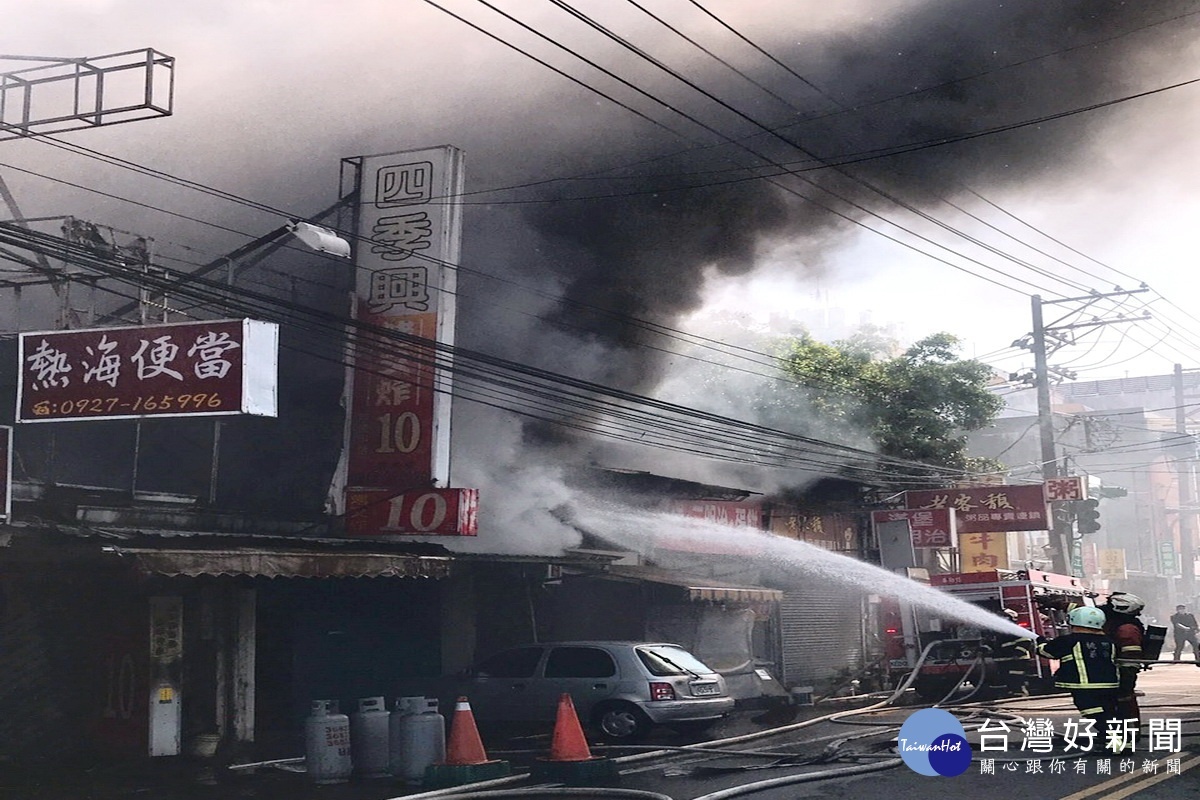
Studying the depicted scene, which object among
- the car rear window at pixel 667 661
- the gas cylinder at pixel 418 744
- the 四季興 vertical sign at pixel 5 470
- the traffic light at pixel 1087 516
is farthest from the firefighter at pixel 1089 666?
the traffic light at pixel 1087 516

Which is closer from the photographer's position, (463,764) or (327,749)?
(463,764)

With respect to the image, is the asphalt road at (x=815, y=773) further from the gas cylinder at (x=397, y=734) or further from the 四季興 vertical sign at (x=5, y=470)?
the 四季興 vertical sign at (x=5, y=470)

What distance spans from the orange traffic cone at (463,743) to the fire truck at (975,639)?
29.0 ft

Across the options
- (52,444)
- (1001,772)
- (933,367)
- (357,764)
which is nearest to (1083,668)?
(1001,772)

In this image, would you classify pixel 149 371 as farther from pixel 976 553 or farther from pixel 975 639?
pixel 976 553

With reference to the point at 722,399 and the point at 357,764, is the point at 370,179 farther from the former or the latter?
the point at 722,399

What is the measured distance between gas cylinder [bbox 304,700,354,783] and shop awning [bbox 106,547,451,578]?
176 cm

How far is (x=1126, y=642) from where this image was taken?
10352mm

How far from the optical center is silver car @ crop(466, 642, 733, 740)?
45.9 ft

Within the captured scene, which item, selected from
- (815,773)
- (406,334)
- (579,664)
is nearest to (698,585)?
(579,664)

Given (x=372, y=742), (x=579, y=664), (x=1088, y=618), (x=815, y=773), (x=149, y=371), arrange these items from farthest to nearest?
(x=579, y=664)
(x=149, y=371)
(x=372, y=742)
(x=1088, y=618)
(x=815, y=773)

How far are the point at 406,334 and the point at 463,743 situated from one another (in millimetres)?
7509

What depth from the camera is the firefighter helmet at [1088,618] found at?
1020cm

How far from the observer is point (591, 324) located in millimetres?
22516
